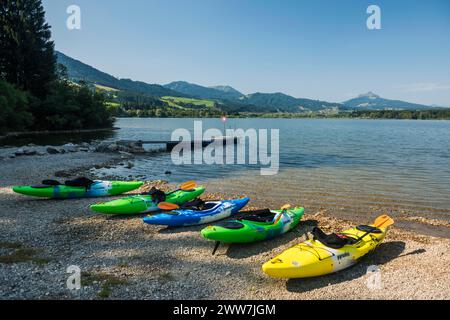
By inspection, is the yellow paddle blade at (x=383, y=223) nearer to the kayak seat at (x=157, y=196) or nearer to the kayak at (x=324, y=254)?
the kayak at (x=324, y=254)

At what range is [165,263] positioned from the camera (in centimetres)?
952

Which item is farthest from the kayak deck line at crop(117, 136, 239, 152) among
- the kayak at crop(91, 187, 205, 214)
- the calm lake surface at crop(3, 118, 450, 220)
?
the kayak at crop(91, 187, 205, 214)

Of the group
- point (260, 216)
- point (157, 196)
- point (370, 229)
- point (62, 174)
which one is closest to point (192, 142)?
point (62, 174)

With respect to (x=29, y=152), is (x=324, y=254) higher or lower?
lower

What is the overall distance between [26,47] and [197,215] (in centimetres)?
6067

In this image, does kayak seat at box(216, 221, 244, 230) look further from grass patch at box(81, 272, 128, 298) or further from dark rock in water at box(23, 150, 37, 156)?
dark rock in water at box(23, 150, 37, 156)

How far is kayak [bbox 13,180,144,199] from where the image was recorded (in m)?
15.6

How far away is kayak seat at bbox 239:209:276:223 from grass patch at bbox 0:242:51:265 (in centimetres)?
644

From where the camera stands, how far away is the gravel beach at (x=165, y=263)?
7859 mm

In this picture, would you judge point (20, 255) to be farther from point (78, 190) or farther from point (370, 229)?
point (370, 229)

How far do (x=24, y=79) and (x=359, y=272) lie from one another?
6828 cm

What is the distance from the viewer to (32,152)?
30797 millimetres

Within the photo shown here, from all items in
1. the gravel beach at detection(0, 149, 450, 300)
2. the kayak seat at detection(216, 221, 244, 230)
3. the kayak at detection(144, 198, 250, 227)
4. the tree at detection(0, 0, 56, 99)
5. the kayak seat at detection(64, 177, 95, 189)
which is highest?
the tree at detection(0, 0, 56, 99)

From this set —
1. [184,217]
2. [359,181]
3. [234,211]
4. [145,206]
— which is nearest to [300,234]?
[234,211]
